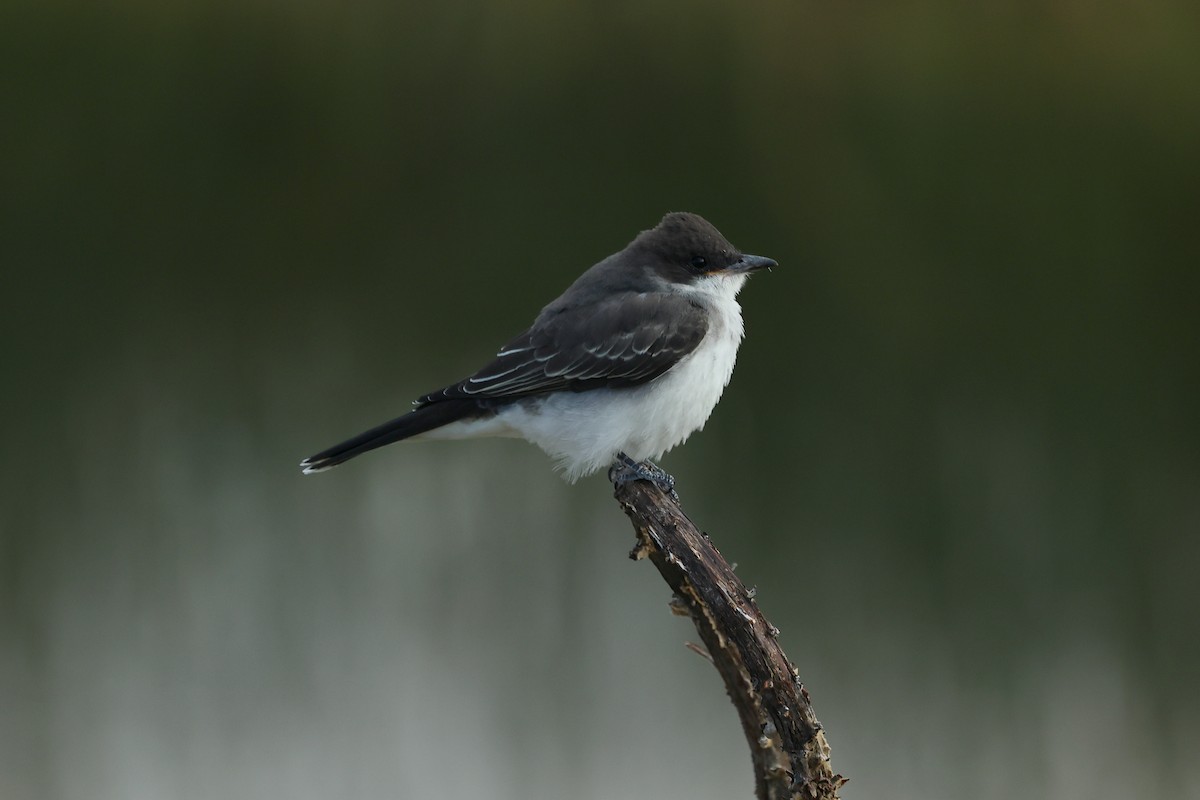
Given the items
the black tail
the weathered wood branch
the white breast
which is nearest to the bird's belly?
the white breast

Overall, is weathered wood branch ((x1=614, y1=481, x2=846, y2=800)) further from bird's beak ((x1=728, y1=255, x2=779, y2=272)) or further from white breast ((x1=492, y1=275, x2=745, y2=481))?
bird's beak ((x1=728, y1=255, x2=779, y2=272))

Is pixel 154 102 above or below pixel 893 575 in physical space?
above

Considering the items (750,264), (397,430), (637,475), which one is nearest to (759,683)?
(637,475)

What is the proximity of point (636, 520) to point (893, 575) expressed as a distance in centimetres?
245

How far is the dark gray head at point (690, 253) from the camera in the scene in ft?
11.3

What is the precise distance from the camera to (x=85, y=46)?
14.0ft

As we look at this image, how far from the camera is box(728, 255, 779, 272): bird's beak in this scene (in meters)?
3.41

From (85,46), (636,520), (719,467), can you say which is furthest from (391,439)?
(85,46)

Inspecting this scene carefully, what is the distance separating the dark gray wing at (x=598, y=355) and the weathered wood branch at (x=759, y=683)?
2.81ft

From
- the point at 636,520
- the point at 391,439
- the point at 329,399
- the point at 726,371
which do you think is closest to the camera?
the point at 636,520

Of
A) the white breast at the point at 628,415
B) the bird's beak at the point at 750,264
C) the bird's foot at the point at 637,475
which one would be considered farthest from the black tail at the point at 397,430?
the bird's beak at the point at 750,264

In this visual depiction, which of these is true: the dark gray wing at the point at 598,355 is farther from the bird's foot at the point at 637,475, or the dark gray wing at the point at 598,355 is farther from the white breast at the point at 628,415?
the bird's foot at the point at 637,475

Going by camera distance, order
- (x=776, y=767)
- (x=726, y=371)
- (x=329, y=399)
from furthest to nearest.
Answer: (x=329, y=399)
(x=726, y=371)
(x=776, y=767)

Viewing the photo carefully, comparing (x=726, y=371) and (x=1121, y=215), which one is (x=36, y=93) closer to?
(x=726, y=371)
